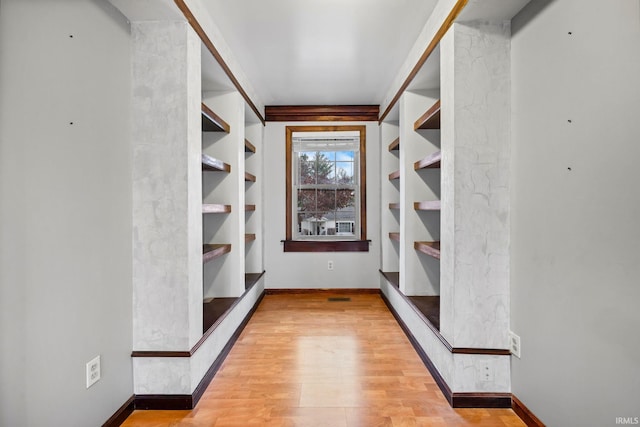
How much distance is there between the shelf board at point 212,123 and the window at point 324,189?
66.5 inches

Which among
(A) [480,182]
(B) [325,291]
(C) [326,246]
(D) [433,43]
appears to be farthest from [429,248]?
(B) [325,291]

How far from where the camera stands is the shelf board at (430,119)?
108 inches

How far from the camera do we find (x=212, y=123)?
10.1ft

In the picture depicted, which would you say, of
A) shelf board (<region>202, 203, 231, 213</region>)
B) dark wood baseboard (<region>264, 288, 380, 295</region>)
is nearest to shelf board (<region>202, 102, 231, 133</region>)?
shelf board (<region>202, 203, 231, 213</region>)

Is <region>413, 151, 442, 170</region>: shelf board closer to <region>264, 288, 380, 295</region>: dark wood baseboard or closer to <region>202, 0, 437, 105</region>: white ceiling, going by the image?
<region>202, 0, 437, 105</region>: white ceiling

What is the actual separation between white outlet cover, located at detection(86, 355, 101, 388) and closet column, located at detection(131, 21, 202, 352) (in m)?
0.34

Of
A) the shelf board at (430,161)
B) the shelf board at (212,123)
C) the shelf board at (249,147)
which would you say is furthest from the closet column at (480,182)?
the shelf board at (249,147)

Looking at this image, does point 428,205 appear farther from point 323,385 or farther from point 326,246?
point 326,246

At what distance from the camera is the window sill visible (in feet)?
16.1
